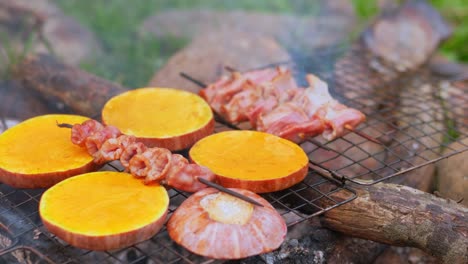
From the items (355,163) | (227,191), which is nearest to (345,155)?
(355,163)

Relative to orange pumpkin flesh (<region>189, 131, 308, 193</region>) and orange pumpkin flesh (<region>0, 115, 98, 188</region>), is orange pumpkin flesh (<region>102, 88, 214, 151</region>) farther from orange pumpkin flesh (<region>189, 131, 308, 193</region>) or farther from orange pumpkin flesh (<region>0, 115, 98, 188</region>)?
orange pumpkin flesh (<region>0, 115, 98, 188</region>)

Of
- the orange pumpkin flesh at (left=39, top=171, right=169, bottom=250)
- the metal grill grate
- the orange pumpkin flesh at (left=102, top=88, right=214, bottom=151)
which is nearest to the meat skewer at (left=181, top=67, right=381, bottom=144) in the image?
the metal grill grate

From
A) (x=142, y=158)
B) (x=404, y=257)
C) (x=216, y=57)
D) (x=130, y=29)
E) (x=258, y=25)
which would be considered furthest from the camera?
(x=130, y=29)

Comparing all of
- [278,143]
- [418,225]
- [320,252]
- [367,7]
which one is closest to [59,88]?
[278,143]

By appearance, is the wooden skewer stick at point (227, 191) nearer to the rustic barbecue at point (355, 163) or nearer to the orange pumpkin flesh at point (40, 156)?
the rustic barbecue at point (355, 163)

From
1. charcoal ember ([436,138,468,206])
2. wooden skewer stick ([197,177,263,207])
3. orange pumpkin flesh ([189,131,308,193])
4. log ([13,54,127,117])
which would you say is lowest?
charcoal ember ([436,138,468,206])

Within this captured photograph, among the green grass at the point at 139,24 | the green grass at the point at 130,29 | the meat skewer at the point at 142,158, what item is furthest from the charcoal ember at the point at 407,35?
the meat skewer at the point at 142,158

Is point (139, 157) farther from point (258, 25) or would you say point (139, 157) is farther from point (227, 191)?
point (258, 25)
